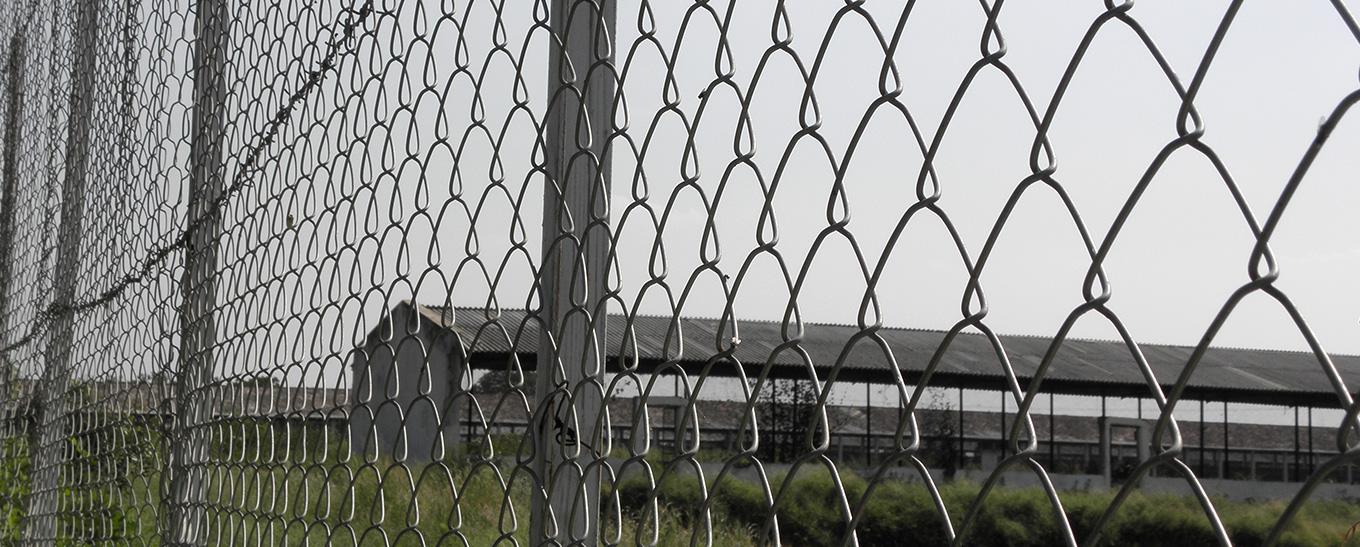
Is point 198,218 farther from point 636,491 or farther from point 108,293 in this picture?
point 636,491

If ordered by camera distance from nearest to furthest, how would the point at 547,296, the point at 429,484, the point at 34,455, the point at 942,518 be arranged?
1. the point at 942,518
2. the point at 547,296
3. the point at 34,455
4. the point at 429,484

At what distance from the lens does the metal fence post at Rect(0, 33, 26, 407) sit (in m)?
3.95

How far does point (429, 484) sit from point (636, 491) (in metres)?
6.86

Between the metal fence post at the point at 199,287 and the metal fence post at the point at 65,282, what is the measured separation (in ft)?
3.31

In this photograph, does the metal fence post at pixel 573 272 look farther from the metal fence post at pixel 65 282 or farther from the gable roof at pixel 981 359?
the gable roof at pixel 981 359

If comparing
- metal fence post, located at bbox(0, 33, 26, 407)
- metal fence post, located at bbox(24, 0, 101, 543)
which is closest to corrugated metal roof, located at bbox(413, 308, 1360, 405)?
metal fence post, located at bbox(0, 33, 26, 407)

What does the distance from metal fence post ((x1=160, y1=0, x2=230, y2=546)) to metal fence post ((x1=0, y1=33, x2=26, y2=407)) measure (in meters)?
2.40

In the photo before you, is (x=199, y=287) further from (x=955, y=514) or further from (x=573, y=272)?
(x=955, y=514)

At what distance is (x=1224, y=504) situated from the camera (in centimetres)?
1261

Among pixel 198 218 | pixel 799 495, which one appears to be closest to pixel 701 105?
pixel 198 218

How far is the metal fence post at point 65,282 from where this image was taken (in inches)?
113

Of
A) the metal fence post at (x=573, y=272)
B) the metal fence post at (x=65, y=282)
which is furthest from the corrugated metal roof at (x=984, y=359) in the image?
the metal fence post at (x=573, y=272)

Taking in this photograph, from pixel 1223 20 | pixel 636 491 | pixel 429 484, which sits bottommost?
pixel 636 491

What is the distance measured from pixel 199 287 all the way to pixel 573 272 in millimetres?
1199
